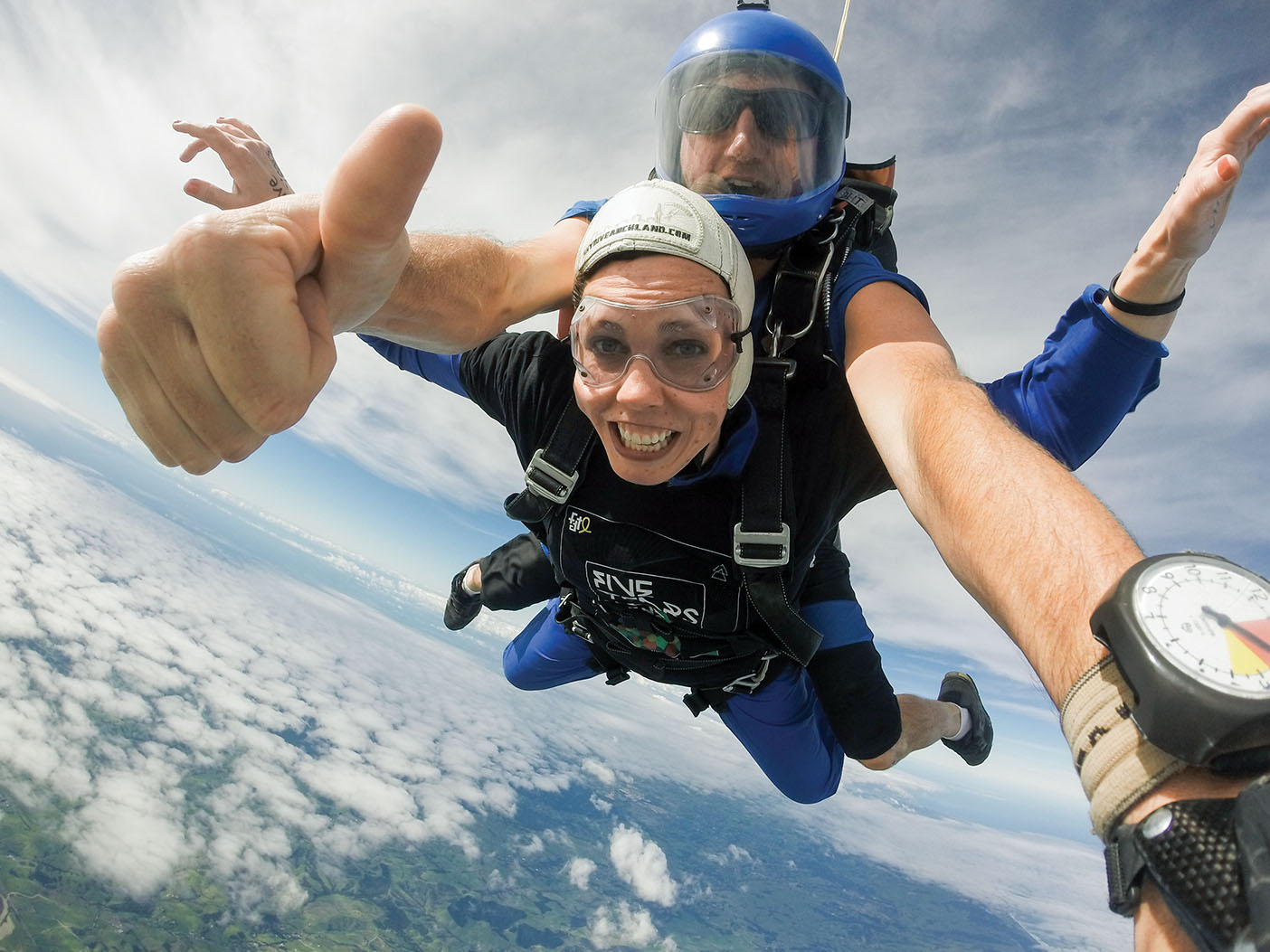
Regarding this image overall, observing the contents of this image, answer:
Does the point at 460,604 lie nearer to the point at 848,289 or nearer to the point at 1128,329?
the point at 848,289

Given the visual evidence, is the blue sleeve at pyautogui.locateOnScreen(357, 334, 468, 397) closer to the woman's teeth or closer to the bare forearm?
the bare forearm

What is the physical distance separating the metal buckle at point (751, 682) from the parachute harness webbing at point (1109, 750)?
167cm

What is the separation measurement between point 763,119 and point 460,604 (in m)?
3.96

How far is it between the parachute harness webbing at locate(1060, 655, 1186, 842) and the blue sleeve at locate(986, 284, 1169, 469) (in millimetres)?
1084

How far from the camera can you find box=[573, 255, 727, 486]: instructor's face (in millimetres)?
1820

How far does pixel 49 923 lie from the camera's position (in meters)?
38.5

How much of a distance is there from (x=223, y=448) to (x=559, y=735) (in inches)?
4657

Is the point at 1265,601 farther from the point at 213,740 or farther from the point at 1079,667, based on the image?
the point at 213,740

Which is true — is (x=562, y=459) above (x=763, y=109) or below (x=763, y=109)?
below

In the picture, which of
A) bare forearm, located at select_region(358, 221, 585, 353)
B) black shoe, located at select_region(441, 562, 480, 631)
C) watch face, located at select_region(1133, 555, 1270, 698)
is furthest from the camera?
black shoe, located at select_region(441, 562, 480, 631)

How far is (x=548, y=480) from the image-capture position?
6.61 feet

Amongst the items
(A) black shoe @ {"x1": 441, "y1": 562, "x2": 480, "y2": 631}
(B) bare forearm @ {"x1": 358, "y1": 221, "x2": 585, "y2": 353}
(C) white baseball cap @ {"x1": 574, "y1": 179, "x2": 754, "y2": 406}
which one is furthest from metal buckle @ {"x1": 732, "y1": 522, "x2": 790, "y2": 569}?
(A) black shoe @ {"x1": 441, "y1": 562, "x2": 480, "y2": 631}

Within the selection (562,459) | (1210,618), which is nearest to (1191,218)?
(1210,618)

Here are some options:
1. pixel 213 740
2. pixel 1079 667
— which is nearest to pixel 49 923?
pixel 213 740
